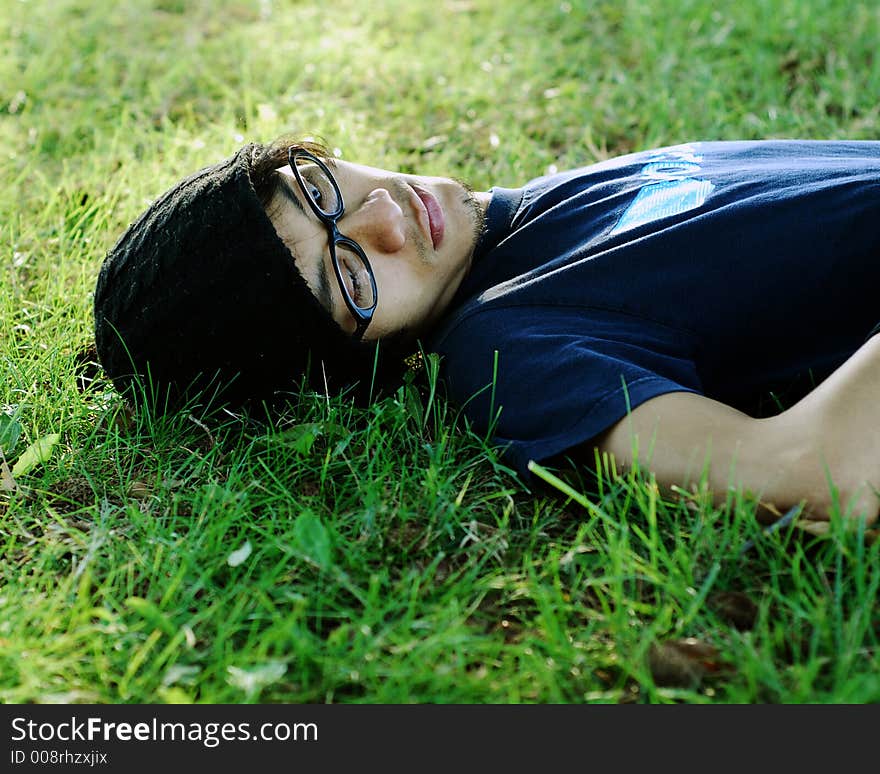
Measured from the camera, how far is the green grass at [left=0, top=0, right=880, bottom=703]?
160cm

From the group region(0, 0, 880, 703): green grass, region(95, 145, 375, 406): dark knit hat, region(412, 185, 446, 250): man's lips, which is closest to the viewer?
region(0, 0, 880, 703): green grass

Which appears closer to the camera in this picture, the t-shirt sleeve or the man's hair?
the t-shirt sleeve

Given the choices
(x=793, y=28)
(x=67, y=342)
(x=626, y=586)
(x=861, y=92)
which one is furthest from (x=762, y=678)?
(x=793, y=28)

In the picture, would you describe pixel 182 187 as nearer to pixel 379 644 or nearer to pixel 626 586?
pixel 379 644

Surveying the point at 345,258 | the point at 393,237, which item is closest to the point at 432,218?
the point at 393,237

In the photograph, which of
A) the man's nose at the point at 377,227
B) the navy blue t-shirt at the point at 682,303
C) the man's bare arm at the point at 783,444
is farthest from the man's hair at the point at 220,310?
the man's bare arm at the point at 783,444

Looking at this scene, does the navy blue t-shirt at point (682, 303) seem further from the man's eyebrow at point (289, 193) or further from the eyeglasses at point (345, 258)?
the man's eyebrow at point (289, 193)

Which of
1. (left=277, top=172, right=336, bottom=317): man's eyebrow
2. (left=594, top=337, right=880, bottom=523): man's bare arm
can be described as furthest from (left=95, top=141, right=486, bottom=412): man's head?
(left=594, top=337, right=880, bottom=523): man's bare arm

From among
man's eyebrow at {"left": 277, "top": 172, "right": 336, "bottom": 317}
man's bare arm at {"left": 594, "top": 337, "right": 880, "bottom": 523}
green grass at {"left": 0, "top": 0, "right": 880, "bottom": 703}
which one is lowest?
green grass at {"left": 0, "top": 0, "right": 880, "bottom": 703}

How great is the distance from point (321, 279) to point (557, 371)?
0.56 meters

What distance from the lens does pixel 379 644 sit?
1.62 m

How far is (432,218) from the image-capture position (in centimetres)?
222

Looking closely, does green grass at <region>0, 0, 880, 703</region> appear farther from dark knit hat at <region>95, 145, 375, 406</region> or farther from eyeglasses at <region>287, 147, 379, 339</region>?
eyeglasses at <region>287, 147, 379, 339</region>
